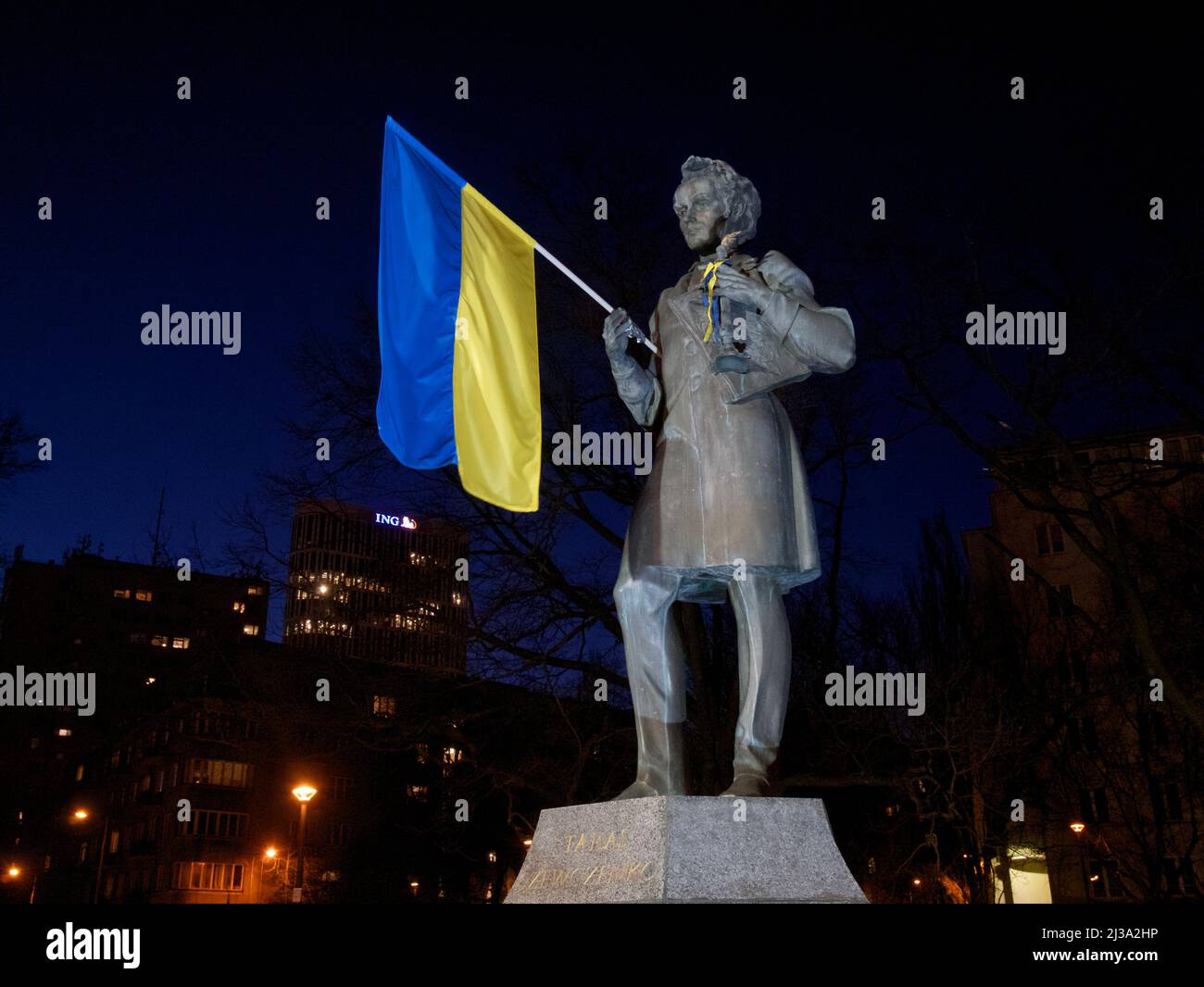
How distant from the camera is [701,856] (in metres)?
4.66

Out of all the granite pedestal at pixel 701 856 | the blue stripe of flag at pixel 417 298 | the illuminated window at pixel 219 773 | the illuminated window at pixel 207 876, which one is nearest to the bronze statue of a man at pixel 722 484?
the granite pedestal at pixel 701 856

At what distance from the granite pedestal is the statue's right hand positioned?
206 centimetres

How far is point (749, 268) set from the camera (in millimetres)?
5812

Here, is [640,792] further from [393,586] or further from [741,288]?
[393,586]

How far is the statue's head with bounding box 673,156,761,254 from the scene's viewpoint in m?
5.98

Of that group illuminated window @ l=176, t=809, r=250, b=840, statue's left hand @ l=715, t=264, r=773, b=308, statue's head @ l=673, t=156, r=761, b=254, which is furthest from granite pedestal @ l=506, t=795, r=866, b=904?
illuminated window @ l=176, t=809, r=250, b=840

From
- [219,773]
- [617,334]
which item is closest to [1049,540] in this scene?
[219,773]

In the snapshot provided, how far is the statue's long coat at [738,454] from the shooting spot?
17.9ft

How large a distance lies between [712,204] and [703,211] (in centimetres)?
6

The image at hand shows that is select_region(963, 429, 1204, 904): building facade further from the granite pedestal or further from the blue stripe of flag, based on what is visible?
the blue stripe of flag

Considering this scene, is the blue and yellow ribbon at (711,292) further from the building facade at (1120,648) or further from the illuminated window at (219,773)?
the illuminated window at (219,773)
